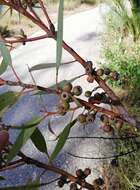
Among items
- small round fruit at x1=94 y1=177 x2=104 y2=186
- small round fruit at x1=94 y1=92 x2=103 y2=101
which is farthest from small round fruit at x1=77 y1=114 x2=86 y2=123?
small round fruit at x1=94 y1=177 x2=104 y2=186

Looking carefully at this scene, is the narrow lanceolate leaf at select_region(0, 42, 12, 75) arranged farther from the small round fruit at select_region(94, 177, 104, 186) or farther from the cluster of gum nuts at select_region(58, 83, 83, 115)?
the small round fruit at select_region(94, 177, 104, 186)

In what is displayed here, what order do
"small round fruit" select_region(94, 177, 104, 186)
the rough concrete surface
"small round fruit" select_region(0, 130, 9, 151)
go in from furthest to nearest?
the rough concrete surface, "small round fruit" select_region(94, 177, 104, 186), "small round fruit" select_region(0, 130, 9, 151)

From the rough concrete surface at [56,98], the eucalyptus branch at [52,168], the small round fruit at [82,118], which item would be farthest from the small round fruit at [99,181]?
the rough concrete surface at [56,98]

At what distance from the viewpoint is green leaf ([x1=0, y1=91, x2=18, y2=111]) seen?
74 centimetres

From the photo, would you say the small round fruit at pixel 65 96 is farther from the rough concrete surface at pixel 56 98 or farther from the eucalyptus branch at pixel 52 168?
the rough concrete surface at pixel 56 98

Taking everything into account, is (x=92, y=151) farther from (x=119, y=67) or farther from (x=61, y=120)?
(x=119, y=67)

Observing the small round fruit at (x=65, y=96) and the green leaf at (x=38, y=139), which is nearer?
the small round fruit at (x=65, y=96)

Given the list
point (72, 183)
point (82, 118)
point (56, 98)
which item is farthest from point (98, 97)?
point (56, 98)

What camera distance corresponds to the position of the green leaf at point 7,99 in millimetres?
744

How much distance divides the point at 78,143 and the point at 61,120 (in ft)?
1.31

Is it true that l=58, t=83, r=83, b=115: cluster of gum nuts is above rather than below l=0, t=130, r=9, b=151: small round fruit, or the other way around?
above

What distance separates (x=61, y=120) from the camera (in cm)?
409

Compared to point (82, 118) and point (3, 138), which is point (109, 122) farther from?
point (3, 138)

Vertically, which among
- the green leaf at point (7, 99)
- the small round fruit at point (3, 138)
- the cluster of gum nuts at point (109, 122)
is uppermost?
the small round fruit at point (3, 138)
